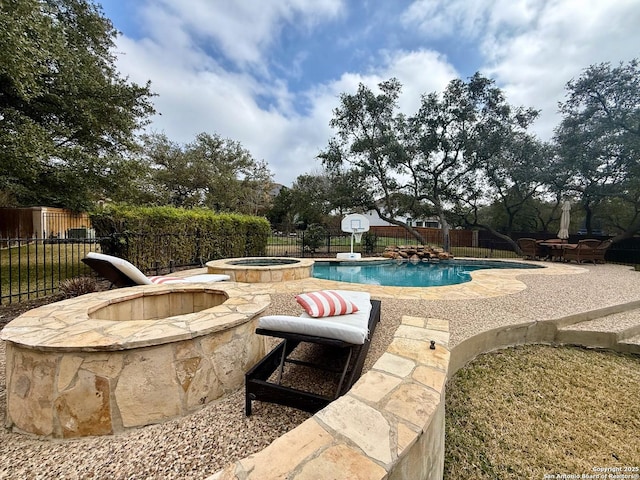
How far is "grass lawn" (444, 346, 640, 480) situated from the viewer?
199cm

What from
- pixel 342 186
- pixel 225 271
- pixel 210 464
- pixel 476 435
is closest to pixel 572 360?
pixel 476 435

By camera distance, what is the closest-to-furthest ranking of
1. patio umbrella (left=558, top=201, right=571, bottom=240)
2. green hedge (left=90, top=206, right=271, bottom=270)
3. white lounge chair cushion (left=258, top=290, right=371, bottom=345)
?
white lounge chair cushion (left=258, top=290, right=371, bottom=345)
green hedge (left=90, top=206, right=271, bottom=270)
patio umbrella (left=558, top=201, right=571, bottom=240)

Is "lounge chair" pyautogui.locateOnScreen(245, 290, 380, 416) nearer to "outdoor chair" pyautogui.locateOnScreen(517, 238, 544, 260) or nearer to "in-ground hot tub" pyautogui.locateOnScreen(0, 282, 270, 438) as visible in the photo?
"in-ground hot tub" pyautogui.locateOnScreen(0, 282, 270, 438)

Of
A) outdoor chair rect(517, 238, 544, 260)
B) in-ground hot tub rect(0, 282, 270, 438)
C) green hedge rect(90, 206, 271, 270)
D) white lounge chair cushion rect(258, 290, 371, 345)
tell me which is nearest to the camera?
in-ground hot tub rect(0, 282, 270, 438)

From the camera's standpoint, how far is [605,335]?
3.84 m

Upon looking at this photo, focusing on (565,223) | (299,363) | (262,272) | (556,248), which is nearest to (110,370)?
(299,363)

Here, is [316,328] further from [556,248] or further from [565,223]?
[565,223]

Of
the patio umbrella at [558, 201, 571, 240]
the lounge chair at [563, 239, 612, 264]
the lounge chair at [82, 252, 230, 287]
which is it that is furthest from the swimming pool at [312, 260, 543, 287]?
the lounge chair at [82, 252, 230, 287]

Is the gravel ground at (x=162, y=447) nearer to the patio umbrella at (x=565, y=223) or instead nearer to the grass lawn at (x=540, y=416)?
the grass lawn at (x=540, y=416)

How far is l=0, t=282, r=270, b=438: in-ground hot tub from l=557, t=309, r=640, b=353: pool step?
4.52 m

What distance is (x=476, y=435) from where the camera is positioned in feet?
7.36

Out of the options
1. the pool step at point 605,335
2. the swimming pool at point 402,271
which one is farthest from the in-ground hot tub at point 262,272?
the pool step at point 605,335

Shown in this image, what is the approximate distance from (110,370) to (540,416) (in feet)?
11.4

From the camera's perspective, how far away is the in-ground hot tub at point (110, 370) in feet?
5.98
